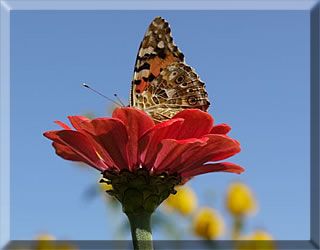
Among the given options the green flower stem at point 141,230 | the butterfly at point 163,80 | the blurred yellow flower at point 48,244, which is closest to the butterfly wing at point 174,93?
the butterfly at point 163,80

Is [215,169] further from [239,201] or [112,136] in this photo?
[239,201]

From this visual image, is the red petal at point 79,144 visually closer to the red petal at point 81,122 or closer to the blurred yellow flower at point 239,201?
the red petal at point 81,122

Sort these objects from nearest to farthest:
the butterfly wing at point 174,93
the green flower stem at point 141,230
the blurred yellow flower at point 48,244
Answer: the green flower stem at point 141,230, the butterfly wing at point 174,93, the blurred yellow flower at point 48,244

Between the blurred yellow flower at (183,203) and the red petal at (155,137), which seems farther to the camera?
the blurred yellow flower at (183,203)

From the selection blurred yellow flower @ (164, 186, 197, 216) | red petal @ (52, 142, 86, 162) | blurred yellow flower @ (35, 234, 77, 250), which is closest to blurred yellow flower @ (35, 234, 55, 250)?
blurred yellow flower @ (35, 234, 77, 250)

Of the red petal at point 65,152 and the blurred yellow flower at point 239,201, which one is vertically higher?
the red petal at point 65,152

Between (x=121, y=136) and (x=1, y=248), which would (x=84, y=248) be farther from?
(x=121, y=136)

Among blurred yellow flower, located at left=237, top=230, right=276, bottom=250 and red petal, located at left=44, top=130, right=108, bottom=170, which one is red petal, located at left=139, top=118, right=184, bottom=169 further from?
blurred yellow flower, located at left=237, top=230, right=276, bottom=250
